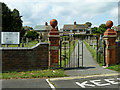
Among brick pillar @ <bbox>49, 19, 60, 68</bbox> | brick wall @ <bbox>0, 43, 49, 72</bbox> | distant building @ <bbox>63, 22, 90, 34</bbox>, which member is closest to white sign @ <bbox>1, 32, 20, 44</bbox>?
brick wall @ <bbox>0, 43, 49, 72</bbox>

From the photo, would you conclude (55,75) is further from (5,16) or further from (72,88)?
(5,16)

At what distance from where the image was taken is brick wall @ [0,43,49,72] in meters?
7.34

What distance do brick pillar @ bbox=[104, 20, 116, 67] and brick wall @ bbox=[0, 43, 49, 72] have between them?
12.6 feet

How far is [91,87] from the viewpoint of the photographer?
503cm

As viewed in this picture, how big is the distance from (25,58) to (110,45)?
5.31 m

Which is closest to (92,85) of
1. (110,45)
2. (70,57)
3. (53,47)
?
(53,47)

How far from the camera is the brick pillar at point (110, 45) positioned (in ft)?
27.1

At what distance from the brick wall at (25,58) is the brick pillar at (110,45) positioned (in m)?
3.85

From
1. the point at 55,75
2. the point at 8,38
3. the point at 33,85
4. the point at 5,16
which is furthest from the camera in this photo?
the point at 5,16

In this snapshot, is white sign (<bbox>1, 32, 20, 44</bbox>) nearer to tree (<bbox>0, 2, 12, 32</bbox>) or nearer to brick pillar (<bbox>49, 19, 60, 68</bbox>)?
brick pillar (<bbox>49, 19, 60, 68</bbox>)

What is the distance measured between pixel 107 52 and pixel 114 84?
11.1 ft

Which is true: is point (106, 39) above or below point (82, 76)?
above

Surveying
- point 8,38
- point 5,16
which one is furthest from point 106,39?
point 5,16

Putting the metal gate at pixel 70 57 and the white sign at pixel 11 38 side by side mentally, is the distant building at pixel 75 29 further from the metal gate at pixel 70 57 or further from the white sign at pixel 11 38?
the white sign at pixel 11 38
